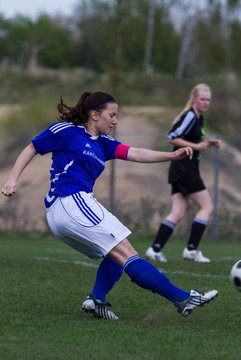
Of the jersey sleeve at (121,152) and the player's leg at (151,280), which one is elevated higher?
the jersey sleeve at (121,152)

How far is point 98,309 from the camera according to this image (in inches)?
251

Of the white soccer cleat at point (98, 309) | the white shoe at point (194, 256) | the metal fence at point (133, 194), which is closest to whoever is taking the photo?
the white soccer cleat at point (98, 309)

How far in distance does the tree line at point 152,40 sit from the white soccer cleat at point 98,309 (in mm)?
33246

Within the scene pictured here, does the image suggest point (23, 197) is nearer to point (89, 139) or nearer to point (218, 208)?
point (218, 208)

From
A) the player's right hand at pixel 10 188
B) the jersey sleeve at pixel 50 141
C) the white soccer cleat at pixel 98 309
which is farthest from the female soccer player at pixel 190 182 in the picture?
the player's right hand at pixel 10 188

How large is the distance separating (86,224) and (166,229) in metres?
4.89

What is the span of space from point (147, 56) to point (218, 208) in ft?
112

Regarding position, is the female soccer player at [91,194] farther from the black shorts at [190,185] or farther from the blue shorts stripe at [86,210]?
the black shorts at [190,185]

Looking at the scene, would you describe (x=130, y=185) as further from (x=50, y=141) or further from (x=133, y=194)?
(x=50, y=141)

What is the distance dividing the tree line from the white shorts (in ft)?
110

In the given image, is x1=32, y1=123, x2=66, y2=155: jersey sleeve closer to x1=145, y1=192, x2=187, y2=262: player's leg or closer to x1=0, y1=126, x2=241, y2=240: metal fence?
x1=145, y1=192, x2=187, y2=262: player's leg

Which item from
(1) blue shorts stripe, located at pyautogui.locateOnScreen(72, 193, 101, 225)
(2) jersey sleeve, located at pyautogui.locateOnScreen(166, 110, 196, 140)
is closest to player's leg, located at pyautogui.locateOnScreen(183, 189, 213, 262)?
(2) jersey sleeve, located at pyautogui.locateOnScreen(166, 110, 196, 140)

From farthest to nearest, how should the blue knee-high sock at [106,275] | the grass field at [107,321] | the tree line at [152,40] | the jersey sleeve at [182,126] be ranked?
the tree line at [152,40]
the jersey sleeve at [182,126]
the blue knee-high sock at [106,275]
the grass field at [107,321]

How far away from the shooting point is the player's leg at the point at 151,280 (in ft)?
19.7
